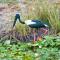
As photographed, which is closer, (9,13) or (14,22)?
(14,22)

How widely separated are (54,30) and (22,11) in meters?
1.04

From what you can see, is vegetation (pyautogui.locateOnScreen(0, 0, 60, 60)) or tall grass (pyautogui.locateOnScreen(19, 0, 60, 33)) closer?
vegetation (pyautogui.locateOnScreen(0, 0, 60, 60))

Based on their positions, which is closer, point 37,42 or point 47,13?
point 37,42

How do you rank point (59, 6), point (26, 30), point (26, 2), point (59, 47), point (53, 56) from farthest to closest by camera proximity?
point (26, 2) → point (59, 6) → point (26, 30) → point (59, 47) → point (53, 56)

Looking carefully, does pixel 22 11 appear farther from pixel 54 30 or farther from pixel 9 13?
pixel 54 30

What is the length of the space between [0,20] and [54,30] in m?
1.30

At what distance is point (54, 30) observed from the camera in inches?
A: 267

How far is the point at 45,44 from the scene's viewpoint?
5988 mm

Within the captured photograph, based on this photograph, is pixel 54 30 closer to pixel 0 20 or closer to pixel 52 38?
pixel 52 38

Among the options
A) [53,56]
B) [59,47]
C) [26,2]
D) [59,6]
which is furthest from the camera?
[26,2]

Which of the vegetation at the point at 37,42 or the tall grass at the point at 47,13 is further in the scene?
the tall grass at the point at 47,13

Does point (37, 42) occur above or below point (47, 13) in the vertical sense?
below

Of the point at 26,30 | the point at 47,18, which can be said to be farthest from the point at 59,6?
the point at 26,30

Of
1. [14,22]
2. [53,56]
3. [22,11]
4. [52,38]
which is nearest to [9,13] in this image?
[22,11]
